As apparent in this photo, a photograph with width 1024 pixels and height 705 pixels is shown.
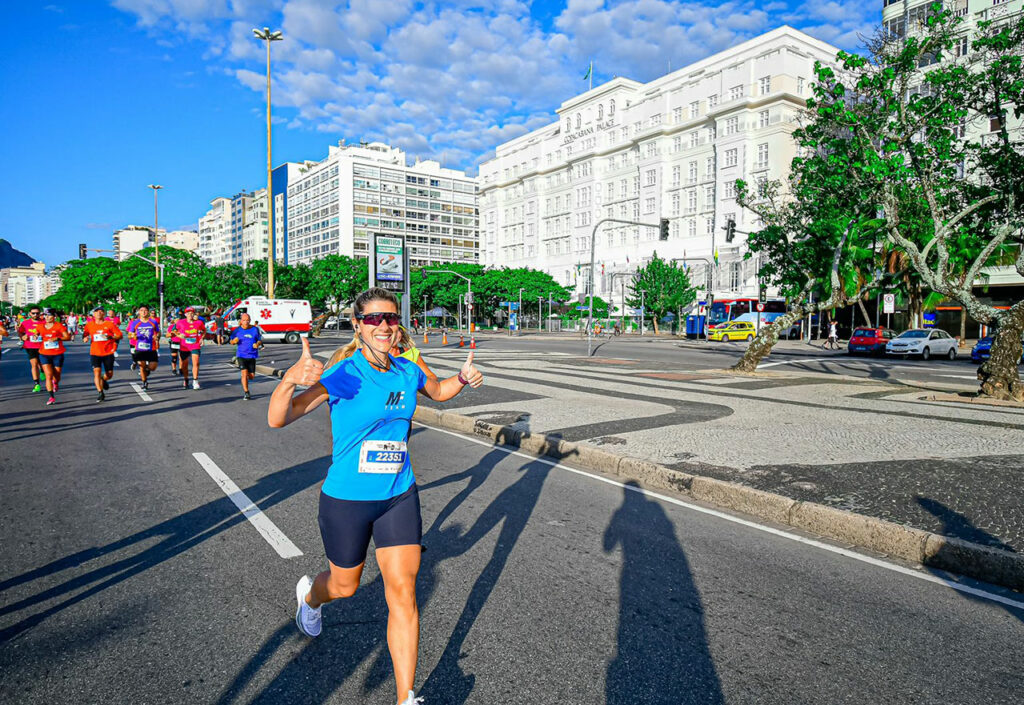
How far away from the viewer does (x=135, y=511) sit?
17.9 ft

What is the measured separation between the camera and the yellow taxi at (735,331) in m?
46.9

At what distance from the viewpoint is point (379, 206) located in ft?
410

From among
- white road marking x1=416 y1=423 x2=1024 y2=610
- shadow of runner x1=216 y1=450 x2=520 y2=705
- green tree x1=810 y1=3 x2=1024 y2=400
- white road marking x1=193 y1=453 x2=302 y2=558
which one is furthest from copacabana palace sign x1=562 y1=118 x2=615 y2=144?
shadow of runner x1=216 y1=450 x2=520 y2=705

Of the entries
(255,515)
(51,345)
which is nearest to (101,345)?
(51,345)

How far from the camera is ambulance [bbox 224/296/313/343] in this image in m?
39.0

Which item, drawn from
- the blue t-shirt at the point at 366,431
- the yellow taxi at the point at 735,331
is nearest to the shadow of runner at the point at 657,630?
the blue t-shirt at the point at 366,431

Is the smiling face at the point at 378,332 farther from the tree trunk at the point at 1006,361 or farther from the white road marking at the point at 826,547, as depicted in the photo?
the tree trunk at the point at 1006,361

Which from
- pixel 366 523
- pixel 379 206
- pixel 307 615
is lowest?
pixel 307 615

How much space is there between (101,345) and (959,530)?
46.5 feet

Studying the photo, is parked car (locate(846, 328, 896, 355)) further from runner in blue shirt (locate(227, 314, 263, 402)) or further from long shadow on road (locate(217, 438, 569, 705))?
long shadow on road (locate(217, 438, 569, 705))

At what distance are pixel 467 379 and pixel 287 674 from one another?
1620 mm

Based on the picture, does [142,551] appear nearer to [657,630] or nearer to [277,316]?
[657,630]

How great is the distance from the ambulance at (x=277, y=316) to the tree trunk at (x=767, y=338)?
91.2ft

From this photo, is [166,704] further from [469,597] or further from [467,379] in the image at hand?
[467,379]
